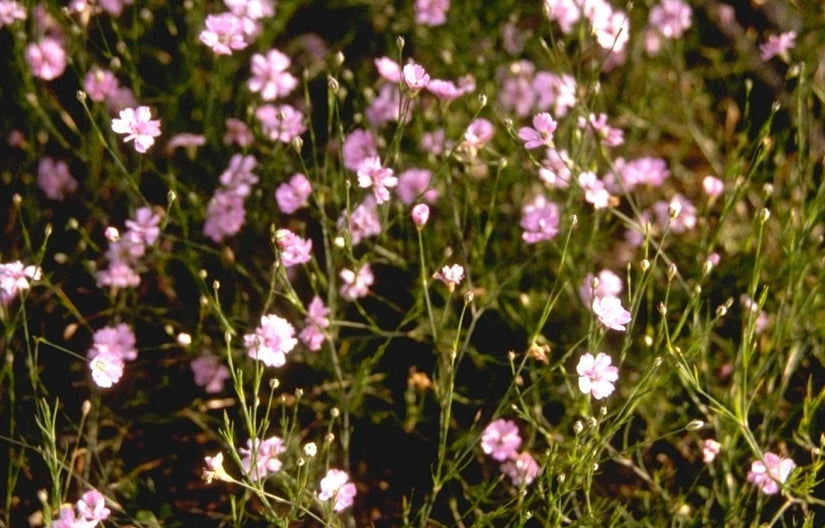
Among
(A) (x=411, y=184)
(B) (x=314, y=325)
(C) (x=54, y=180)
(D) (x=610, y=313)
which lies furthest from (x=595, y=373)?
(C) (x=54, y=180)

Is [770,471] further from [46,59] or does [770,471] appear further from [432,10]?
[46,59]

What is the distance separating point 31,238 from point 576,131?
4.92 feet

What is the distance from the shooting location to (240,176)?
94.7 inches

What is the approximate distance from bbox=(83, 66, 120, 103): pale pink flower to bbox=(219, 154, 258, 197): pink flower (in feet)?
1.37

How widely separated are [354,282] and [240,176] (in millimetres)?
488

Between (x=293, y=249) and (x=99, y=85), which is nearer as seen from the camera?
(x=293, y=249)

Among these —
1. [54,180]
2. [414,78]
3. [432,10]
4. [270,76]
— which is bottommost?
[54,180]

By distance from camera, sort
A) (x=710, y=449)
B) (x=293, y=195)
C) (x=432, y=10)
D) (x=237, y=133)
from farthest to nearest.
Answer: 1. (x=432, y=10)
2. (x=237, y=133)
3. (x=293, y=195)
4. (x=710, y=449)

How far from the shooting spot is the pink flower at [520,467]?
7.14 feet

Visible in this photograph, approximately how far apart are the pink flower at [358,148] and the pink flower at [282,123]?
134 mm

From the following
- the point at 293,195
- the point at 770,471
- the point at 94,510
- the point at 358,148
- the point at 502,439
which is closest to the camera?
the point at 94,510

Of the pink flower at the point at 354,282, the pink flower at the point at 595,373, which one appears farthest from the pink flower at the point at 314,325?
the pink flower at the point at 595,373

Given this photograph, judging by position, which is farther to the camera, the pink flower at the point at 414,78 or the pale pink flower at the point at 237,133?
the pale pink flower at the point at 237,133

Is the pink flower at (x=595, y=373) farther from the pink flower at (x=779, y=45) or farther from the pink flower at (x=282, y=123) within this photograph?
the pink flower at (x=779, y=45)
